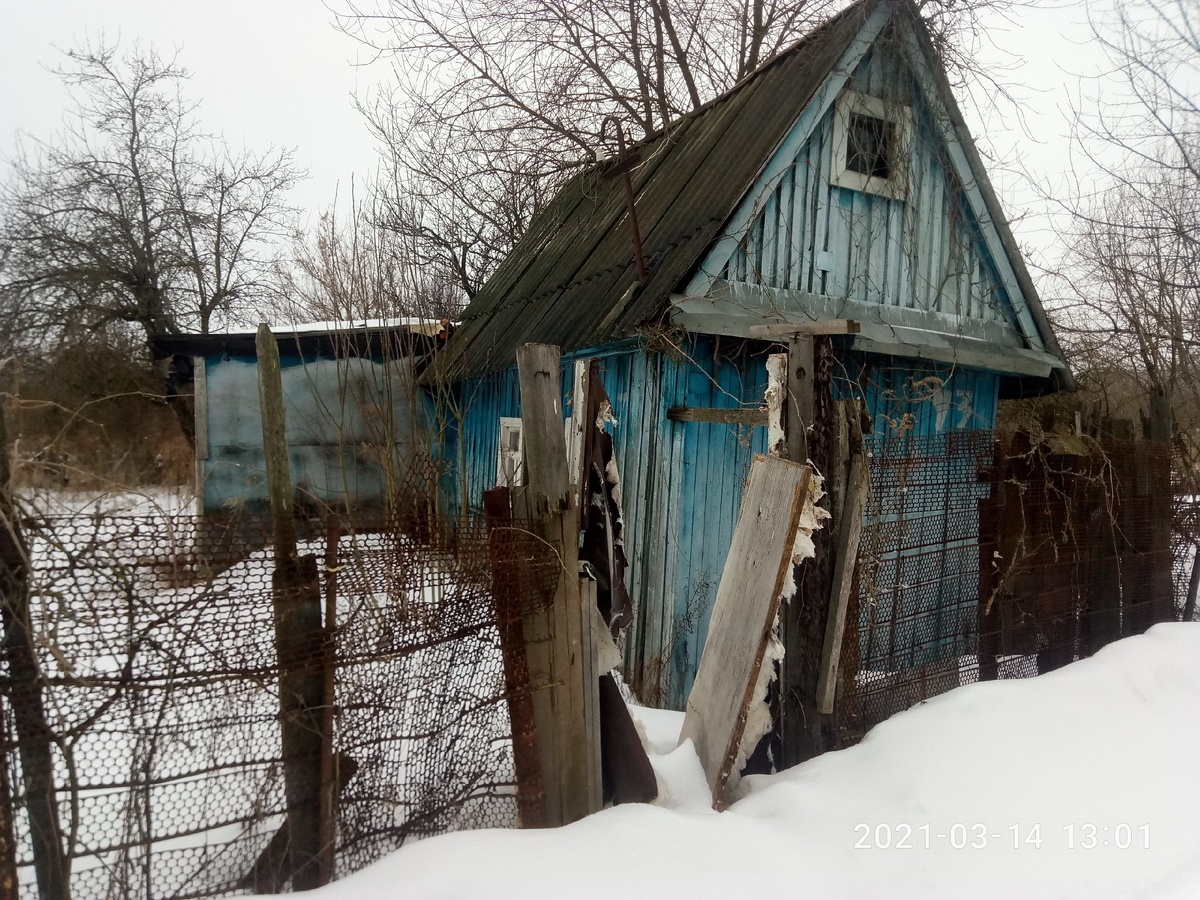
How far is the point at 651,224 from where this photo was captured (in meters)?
7.12

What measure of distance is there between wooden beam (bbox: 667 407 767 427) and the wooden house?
0.07 ft

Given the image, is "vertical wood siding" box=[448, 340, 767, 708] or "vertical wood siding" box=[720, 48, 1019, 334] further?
"vertical wood siding" box=[720, 48, 1019, 334]

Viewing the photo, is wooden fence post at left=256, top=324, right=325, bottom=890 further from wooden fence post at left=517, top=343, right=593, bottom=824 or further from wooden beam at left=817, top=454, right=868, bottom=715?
wooden beam at left=817, top=454, right=868, bottom=715

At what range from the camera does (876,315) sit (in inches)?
256

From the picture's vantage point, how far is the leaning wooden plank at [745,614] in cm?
313

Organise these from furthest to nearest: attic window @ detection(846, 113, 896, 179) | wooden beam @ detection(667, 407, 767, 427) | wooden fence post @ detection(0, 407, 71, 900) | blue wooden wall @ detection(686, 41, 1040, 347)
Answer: attic window @ detection(846, 113, 896, 179) < blue wooden wall @ detection(686, 41, 1040, 347) < wooden beam @ detection(667, 407, 767, 427) < wooden fence post @ detection(0, 407, 71, 900)

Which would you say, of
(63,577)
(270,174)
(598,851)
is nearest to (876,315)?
(598,851)

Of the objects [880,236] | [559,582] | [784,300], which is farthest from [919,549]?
[880,236]

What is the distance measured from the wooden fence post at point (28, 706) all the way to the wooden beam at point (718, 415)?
11.7 feet

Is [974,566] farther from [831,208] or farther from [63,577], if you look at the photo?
[63,577]

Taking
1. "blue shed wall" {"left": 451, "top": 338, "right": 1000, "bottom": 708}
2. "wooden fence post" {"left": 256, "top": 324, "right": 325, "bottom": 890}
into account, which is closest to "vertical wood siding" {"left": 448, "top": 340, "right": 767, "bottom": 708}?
"blue shed wall" {"left": 451, "top": 338, "right": 1000, "bottom": 708}

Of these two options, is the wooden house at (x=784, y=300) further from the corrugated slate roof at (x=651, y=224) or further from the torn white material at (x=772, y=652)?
the torn white material at (x=772, y=652)

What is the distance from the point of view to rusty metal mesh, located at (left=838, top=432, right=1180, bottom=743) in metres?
3.84

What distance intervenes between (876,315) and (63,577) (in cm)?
617
